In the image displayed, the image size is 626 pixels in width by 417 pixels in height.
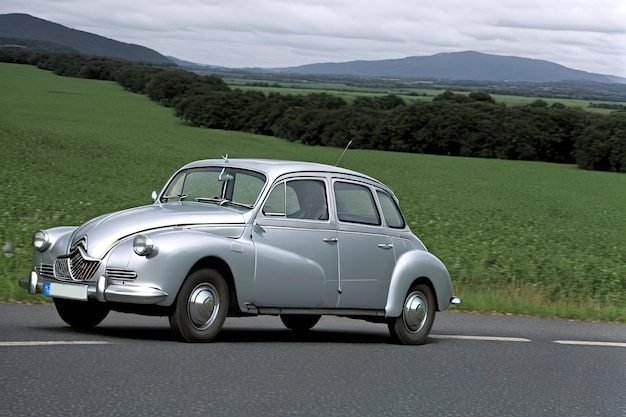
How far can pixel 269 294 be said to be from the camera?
9.25 m

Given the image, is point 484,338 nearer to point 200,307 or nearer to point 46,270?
point 200,307

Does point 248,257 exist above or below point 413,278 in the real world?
above

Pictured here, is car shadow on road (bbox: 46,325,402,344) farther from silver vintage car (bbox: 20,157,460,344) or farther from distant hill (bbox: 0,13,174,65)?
distant hill (bbox: 0,13,174,65)

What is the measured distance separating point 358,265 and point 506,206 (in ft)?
129

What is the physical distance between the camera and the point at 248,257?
29.7ft

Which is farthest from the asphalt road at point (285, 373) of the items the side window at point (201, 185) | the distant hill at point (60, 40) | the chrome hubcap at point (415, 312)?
the distant hill at point (60, 40)

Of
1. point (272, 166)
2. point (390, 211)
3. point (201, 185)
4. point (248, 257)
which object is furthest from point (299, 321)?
point (248, 257)

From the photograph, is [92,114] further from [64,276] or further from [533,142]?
[64,276]

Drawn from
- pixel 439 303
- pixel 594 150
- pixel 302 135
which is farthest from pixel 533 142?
pixel 439 303

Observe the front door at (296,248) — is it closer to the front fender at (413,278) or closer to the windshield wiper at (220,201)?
the windshield wiper at (220,201)

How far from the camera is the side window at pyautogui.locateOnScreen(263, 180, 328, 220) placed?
9594 millimetres

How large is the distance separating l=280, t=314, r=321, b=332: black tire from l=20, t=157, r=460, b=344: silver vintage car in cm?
1

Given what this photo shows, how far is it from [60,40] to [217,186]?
434 ft

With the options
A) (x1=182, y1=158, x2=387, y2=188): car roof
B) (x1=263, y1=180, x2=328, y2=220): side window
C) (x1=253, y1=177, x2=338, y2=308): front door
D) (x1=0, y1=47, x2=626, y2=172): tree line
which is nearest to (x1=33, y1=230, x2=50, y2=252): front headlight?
(x1=182, y1=158, x2=387, y2=188): car roof
